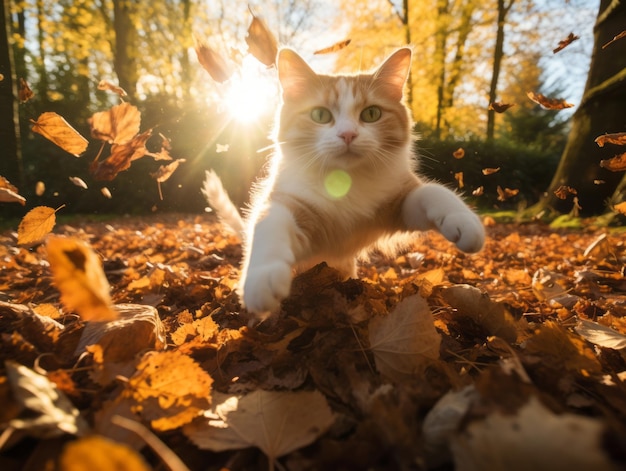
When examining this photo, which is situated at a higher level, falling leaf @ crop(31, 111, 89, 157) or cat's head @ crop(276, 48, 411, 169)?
cat's head @ crop(276, 48, 411, 169)

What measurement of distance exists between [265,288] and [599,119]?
6344 mm

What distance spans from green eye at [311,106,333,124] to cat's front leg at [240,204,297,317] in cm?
70

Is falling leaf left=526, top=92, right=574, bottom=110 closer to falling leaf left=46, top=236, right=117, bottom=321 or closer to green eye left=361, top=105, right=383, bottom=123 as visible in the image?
green eye left=361, top=105, right=383, bottom=123

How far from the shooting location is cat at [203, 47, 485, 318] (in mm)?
1515

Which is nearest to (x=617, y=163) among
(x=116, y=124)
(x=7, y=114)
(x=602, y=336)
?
(x=602, y=336)

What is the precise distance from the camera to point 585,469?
0.41m

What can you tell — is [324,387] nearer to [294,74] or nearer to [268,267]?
[268,267]

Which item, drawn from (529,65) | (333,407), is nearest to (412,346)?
(333,407)

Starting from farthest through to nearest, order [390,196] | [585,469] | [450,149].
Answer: [450,149] < [390,196] < [585,469]

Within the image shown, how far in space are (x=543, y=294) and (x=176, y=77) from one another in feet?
48.6

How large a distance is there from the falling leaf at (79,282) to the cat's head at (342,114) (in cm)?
121

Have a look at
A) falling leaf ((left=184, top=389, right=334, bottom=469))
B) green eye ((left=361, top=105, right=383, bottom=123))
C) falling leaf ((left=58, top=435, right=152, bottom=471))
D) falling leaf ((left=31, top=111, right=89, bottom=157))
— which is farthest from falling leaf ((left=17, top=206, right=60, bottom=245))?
green eye ((left=361, top=105, right=383, bottom=123))

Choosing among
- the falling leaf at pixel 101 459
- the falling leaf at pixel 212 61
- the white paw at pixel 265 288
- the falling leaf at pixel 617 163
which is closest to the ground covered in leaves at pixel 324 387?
the falling leaf at pixel 101 459

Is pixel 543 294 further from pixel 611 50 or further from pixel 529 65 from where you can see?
pixel 529 65
